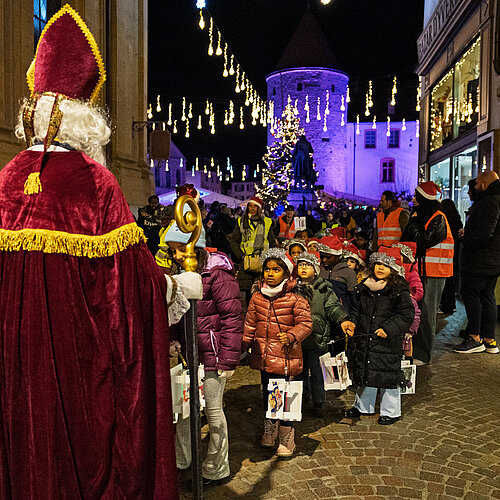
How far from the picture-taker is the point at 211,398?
12.3 ft

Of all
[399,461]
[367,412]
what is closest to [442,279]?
[367,412]

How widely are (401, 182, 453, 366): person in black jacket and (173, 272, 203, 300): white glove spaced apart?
4.52m

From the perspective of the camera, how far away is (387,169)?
160 feet

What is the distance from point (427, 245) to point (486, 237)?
1.20 meters

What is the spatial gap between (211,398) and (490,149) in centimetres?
1031

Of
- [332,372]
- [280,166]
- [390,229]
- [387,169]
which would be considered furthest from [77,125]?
[387,169]

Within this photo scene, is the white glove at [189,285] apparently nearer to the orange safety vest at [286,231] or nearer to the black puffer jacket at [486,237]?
the black puffer jacket at [486,237]

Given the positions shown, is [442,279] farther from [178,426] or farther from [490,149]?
[490,149]

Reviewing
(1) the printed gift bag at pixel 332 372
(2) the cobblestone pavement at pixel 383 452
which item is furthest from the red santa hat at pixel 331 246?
(1) the printed gift bag at pixel 332 372

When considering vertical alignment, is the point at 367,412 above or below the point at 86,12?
below

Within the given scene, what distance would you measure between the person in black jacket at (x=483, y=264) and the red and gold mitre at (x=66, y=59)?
6.06 meters

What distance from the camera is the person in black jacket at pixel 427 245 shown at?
6418 mm

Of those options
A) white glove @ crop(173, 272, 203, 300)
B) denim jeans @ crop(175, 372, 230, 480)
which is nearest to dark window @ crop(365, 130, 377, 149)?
denim jeans @ crop(175, 372, 230, 480)

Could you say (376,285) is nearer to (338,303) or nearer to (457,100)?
(338,303)
